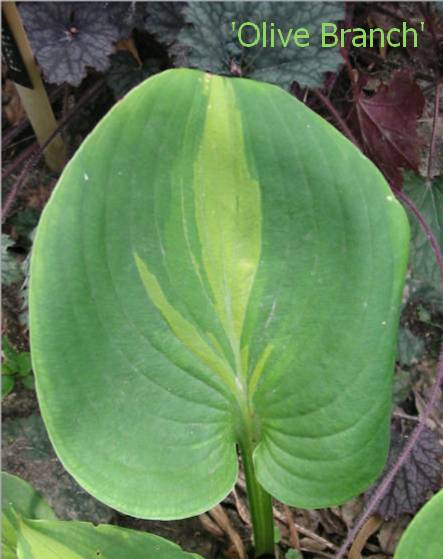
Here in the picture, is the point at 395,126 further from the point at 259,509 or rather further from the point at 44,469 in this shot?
the point at 44,469

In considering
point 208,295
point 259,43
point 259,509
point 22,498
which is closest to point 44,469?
point 22,498

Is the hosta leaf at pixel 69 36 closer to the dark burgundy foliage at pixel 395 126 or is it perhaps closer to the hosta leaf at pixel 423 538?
the dark burgundy foliage at pixel 395 126

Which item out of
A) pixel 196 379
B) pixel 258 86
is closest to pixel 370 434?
pixel 196 379

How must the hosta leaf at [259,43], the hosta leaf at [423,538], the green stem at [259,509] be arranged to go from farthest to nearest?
the hosta leaf at [259,43] < the green stem at [259,509] < the hosta leaf at [423,538]

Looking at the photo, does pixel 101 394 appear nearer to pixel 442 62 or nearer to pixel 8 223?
pixel 8 223

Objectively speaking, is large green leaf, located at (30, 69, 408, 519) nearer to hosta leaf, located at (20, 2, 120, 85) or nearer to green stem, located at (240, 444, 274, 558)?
green stem, located at (240, 444, 274, 558)

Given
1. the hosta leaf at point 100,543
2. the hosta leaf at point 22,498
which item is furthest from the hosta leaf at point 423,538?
the hosta leaf at point 22,498
